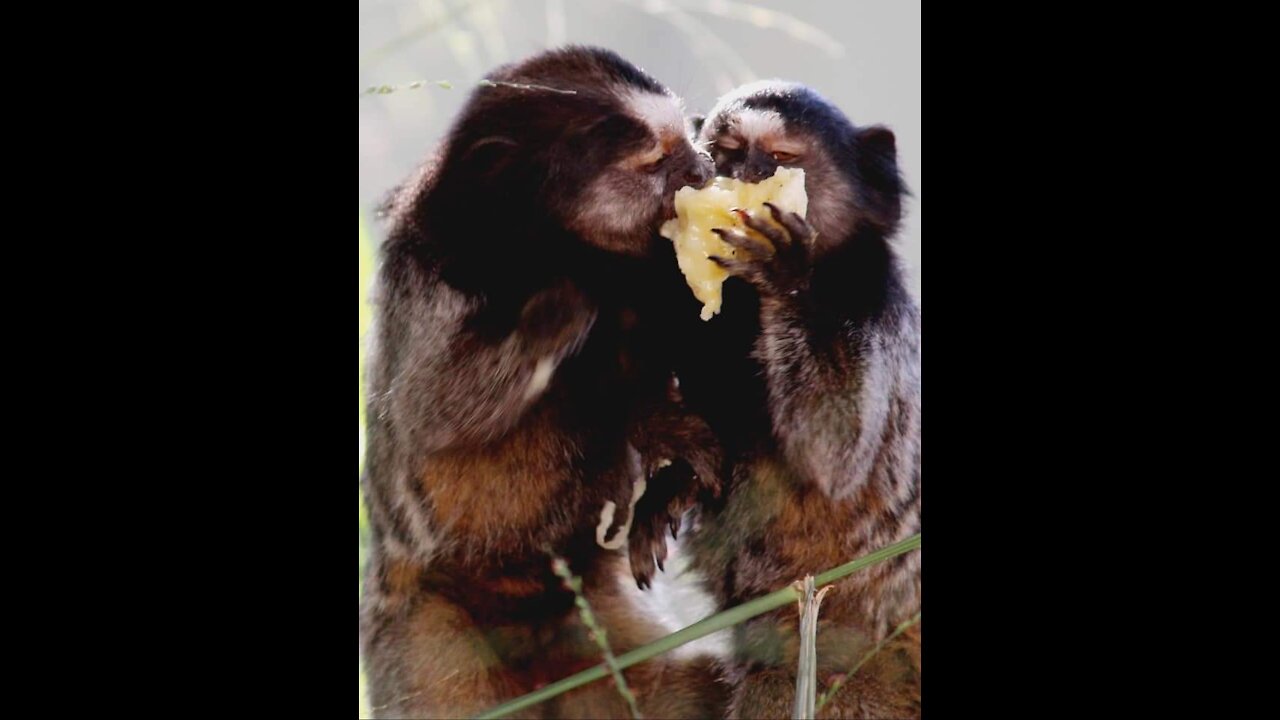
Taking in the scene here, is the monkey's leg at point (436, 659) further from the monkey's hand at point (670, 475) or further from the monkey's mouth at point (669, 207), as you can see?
the monkey's mouth at point (669, 207)

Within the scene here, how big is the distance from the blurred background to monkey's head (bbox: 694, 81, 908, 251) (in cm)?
4

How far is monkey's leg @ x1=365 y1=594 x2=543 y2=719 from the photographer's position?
94.7 inches

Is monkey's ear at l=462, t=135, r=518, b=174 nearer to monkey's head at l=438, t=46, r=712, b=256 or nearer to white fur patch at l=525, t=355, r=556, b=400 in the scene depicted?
monkey's head at l=438, t=46, r=712, b=256

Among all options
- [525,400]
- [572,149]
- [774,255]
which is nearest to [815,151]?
[774,255]

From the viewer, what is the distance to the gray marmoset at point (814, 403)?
7.67 ft

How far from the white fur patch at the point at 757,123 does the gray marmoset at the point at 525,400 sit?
11cm

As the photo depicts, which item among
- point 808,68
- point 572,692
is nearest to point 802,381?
point 808,68

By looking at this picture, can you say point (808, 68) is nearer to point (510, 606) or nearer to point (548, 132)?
point (548, 132)

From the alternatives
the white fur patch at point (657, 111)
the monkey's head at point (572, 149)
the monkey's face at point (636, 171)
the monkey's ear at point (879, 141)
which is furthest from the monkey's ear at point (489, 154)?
the monkey's ear at point (879, 141)

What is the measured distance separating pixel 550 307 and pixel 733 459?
1.55 feet

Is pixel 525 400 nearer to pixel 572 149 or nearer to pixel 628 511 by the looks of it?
pixel 628 511

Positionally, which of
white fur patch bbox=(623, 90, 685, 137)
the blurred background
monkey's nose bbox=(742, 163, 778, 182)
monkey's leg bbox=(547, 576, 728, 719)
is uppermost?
the blurred background

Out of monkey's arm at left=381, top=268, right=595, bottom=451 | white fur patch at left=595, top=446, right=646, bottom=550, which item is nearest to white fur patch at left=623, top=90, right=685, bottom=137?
monkey's arm at left=381, top=268, right=595, bottom=451

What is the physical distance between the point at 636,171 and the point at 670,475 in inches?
23.6
